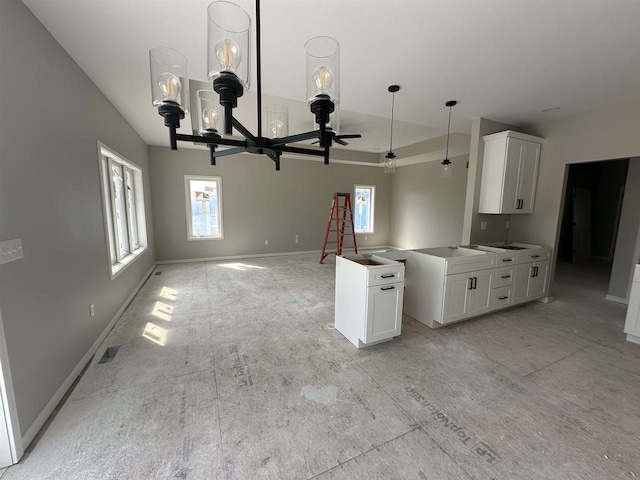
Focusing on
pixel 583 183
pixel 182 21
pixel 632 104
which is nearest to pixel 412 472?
pixel 182 21

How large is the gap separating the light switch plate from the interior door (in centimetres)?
968

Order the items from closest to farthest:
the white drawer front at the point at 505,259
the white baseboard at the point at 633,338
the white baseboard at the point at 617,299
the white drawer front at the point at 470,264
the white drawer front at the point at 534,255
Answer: the white baseboard at the point at 633,338 < the white drawer front at the point at 470,264 < the white drawer front at the point at 505,259 < the white drawer front at the point at 534,255 < the white baseboard at the point at 617,299

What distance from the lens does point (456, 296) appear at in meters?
2.83

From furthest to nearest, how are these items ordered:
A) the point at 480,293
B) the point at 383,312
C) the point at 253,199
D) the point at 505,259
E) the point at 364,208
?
1. the point at 364,208
2. the point at 253,199
3. the point at 505,259
4. the point at 480,293
5. the point at 383,312

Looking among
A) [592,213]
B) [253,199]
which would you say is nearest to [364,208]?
[253,199]

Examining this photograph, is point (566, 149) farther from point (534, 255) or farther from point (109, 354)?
point (109, 354)

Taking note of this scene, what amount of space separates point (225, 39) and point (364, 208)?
6.81 meters

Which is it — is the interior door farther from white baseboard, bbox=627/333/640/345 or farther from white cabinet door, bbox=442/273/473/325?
white cabinet door, bbox=442/273/473/325

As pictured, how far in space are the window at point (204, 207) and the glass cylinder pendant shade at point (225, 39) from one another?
17.3 ft

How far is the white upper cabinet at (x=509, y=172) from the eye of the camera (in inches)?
135

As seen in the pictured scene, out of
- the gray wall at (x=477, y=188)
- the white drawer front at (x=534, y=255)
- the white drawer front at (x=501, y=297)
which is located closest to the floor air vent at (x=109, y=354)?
the white drawer front at (x=501, y=297)

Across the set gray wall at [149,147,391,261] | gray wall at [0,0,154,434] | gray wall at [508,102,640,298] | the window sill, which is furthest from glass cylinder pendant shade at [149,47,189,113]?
gray wall at [149,147,391,261]

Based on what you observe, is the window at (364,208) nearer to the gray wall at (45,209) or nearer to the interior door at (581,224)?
the interior door at (581,224)

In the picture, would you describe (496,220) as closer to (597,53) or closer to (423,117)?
(423,117)
